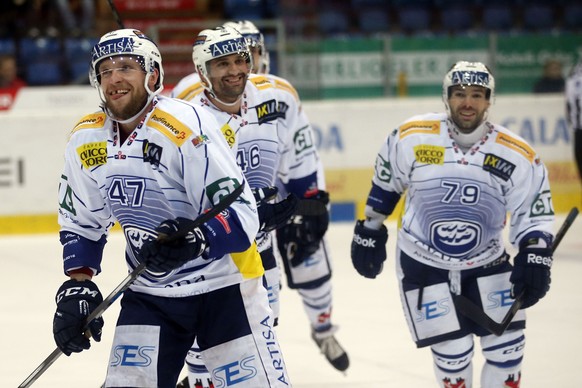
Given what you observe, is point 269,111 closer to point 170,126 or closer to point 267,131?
point 267,131

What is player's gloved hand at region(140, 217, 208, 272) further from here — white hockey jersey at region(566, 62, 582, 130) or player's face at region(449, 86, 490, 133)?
white hockey jersey at region(566, 62, 582, 130)

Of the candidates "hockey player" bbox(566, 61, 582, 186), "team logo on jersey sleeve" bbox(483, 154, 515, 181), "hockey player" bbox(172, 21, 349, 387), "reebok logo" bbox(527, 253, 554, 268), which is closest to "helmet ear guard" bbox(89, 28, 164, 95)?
"hockey player" bbox(172, 21, 349, 387)

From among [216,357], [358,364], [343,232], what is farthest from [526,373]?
[343,232]

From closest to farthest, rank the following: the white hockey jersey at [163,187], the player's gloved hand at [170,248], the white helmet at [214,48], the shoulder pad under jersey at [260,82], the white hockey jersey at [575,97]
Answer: the player's gloved hand at [170,248], the white hockey jersey at [163,187], the white helmet at [214,48], the shoulder pad under jersey at [260,82], the white hockey jersey at [575,97]

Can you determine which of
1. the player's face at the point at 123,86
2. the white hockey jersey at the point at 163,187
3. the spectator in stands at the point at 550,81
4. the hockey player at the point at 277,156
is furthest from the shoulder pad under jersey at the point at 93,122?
the spectator in stands at the point at 550,81

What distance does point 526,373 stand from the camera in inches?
200

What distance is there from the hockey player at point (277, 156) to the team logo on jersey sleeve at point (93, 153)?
3.42 feet

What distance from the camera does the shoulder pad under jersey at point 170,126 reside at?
297 centimetres

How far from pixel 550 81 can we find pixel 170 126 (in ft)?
24.2

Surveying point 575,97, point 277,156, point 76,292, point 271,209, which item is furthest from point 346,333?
point 575,97

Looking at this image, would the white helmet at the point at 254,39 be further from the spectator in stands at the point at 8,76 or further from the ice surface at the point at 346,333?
the spectator in stands at the point at 8,76

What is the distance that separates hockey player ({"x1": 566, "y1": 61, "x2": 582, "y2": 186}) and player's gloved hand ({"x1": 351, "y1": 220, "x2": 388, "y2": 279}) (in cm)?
482

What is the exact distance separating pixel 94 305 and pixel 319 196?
1.92 metres

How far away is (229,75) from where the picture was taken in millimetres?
4191
